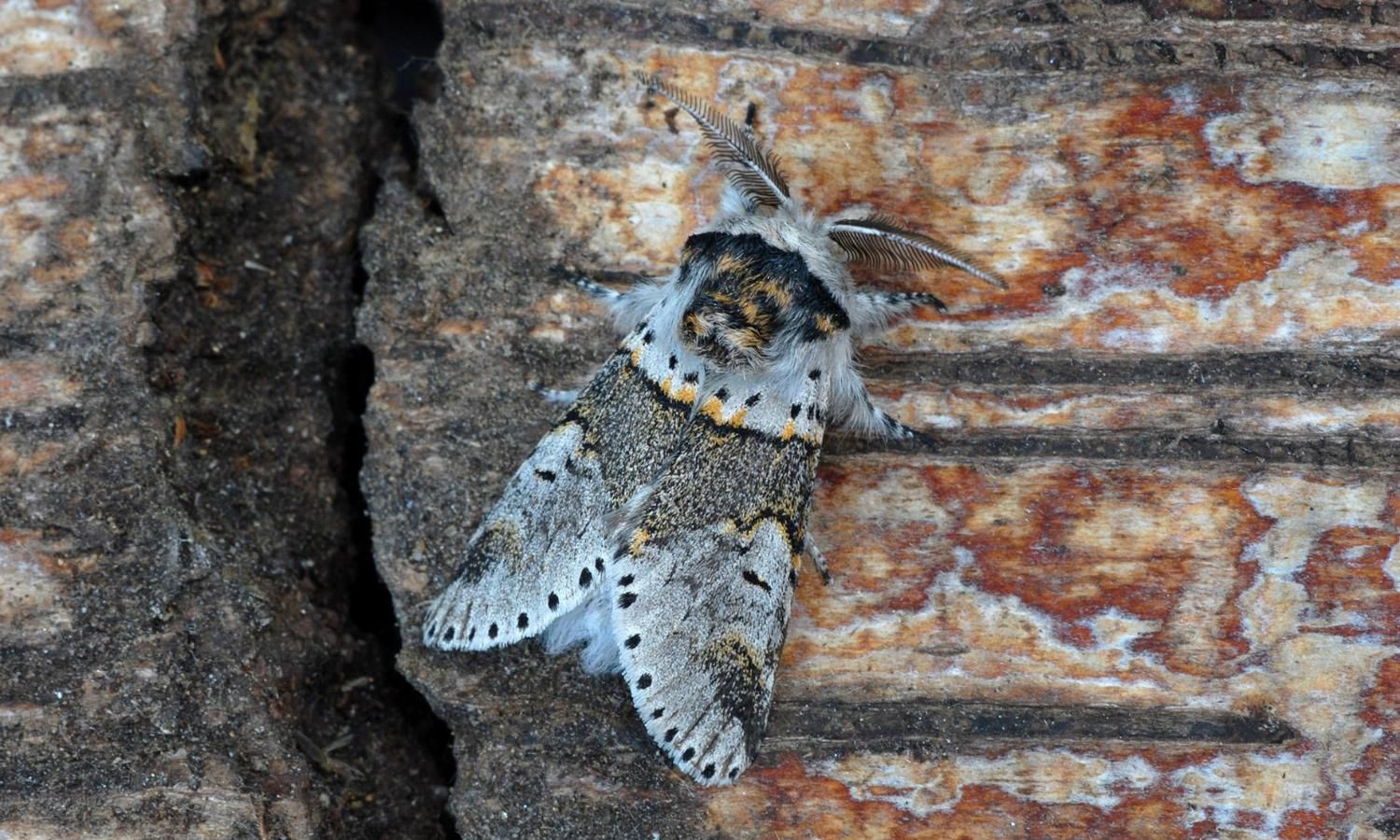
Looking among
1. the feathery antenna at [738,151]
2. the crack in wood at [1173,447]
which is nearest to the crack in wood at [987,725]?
the crack in wood at [1173,447]

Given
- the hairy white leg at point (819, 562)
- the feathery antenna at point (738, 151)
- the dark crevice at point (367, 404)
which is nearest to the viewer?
the feathery antenna at point (738, 151)

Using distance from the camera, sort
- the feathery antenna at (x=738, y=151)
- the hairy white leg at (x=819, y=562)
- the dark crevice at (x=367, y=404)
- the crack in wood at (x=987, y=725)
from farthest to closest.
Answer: the dark crevice at (x=367, y=404), the hairy white leg at (x=819, y=562), the feathery antenna at (x=738, y=151), the crack in wood at (x=987, y=725)

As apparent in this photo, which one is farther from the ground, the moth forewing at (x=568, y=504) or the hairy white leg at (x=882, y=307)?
the hairy white leg at (x=882, y=307)

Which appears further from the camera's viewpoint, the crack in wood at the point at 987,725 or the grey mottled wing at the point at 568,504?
the grey mottled wing at the point at 568,504

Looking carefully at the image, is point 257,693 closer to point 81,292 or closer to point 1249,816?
point 81,292

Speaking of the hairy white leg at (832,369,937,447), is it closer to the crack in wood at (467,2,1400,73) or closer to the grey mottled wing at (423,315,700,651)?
the grey mottled wing at (423,315,700,651)

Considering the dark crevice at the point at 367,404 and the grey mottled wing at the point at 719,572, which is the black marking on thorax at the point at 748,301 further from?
the dark crevice at the point at 367,404
